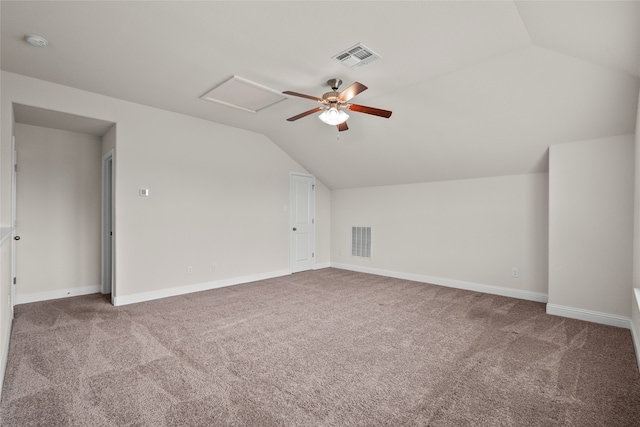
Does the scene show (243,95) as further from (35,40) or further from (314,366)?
(314,366)

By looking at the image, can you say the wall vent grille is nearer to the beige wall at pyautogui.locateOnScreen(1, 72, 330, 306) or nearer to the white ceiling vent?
the beige wall at pyautogui.locateOnScreen(1, 72, 330, 306)

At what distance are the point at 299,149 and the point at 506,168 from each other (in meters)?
3.48

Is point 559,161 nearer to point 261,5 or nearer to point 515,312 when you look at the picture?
point 515,312

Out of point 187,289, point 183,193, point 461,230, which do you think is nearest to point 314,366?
point 187,289

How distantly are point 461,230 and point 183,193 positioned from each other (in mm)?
4574

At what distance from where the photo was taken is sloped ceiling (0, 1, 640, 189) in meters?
2.34

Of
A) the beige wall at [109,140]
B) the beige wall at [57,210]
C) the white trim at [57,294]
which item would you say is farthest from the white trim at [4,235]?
the white trim at [57,294]

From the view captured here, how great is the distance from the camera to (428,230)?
565 cm

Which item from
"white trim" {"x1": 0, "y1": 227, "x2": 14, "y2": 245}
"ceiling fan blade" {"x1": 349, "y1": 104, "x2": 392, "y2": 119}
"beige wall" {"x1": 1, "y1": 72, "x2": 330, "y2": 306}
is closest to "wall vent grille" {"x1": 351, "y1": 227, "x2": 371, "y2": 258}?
"beige wall" {"x1": 1, "y1": 72, "x2": 330, "y2": 306}

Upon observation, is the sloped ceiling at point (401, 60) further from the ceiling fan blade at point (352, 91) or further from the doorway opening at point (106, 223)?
the doorway opening at point (106, 223)

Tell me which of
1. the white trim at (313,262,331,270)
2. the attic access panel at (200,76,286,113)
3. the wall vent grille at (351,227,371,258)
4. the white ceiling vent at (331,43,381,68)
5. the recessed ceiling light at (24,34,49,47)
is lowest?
the white trim at (313,262,331,270)

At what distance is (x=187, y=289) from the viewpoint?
15.9ft

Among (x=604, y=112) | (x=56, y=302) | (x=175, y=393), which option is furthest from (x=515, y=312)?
(x=56, y=302)

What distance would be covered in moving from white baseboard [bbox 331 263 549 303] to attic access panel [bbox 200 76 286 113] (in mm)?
3891
